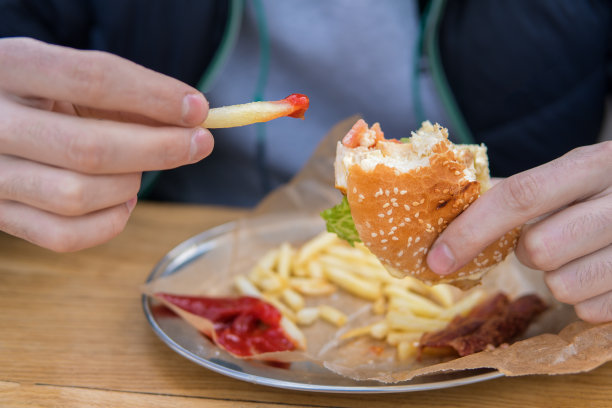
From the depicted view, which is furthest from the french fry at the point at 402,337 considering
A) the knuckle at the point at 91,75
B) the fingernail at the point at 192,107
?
the knuckle at the point at 91,75

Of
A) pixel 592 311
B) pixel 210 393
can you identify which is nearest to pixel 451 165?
pixel 592 311

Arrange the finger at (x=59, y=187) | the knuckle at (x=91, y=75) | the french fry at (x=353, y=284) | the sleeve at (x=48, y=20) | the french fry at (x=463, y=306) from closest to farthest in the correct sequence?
the knuckle at (x=91, y=75) → the finger at (x=59, y=187) → the french fry at (x=463, y=306) → the french fry at (x=353, y=284) → the sleeve at (x=48, y=20)

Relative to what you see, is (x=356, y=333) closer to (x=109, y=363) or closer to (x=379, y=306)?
(x=379, y=306)

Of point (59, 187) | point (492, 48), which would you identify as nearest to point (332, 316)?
point (59, 187)

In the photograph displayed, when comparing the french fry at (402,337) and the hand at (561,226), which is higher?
the hand at (561,226)

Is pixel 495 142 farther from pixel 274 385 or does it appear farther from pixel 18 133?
pixel 18 133

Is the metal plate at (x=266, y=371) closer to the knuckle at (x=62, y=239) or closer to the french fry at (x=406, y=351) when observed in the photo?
the french fry at (x=406, y=351)
